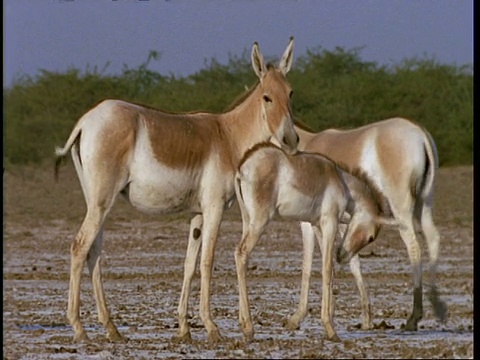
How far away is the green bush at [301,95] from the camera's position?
91.6 feet

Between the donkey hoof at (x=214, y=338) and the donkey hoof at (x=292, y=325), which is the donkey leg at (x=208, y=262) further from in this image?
the donkey hoof at (x=292, y=325)

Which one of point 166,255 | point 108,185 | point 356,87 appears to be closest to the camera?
point 108,185

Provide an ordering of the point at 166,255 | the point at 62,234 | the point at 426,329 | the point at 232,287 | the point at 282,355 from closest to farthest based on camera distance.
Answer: the point at 282,355 → the point at 426,329 → the point at 232,287 → the point at 166,255 → the point at 62,234

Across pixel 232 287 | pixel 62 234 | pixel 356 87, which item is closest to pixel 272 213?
pixel 232 287

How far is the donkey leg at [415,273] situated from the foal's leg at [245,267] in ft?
Answer: 5.18

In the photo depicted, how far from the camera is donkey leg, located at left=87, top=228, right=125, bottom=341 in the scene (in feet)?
33.0

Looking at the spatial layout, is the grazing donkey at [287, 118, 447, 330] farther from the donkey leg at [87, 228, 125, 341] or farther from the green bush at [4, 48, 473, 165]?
the green bush at [4, 48, 473, 165]

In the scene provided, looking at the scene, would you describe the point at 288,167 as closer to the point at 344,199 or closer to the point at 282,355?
the point at 344,199

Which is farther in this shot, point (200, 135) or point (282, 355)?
point (200, 135)

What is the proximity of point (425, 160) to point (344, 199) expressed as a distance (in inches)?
60.5

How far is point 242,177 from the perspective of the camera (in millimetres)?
10164

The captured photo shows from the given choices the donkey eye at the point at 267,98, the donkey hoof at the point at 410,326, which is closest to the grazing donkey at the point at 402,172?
the donkey hoof at the point at 410,326

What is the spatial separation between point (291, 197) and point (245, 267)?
2.17ft

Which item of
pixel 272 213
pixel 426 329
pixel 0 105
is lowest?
pixel 426 329
